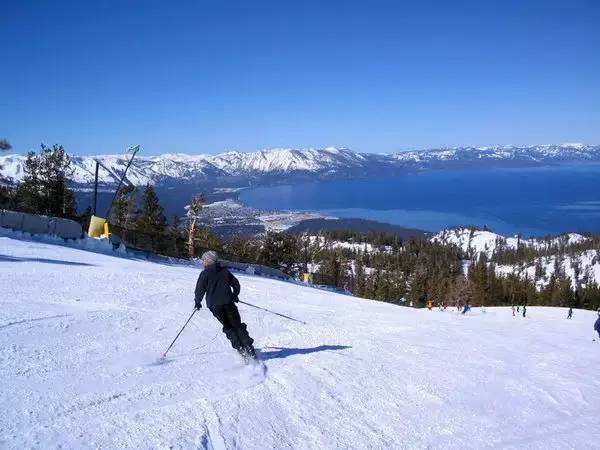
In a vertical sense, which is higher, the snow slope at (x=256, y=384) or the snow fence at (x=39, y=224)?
the snow fence at (x=39, y=224)

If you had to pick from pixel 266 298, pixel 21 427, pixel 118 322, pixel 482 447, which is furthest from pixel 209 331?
pixel 266 298

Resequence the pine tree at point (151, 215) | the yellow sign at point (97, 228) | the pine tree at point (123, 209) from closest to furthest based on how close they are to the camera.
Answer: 1. the yellow sign at point (97, 228)
2. the pine tree at point (123, 209)
3. the pine tree at point (151, 215)

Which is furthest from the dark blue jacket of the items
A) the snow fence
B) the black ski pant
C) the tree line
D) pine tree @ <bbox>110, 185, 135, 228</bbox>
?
pine tree @ <bbox>110, 185, 135, 228</bbox>

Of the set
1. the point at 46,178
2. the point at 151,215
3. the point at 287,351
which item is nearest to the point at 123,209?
the point at 151,215

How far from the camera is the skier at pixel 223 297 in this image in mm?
7008

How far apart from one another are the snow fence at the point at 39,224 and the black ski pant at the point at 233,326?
53.4 ft

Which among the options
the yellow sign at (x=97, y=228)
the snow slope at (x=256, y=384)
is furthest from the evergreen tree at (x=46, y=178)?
the snow slope at (x=256, y=384)

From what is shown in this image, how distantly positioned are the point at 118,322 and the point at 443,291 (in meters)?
96.8

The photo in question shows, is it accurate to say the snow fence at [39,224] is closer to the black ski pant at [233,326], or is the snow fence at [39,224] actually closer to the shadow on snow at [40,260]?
the shadow on snow at [40,260]

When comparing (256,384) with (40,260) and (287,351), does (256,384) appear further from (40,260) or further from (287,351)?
(40,260)

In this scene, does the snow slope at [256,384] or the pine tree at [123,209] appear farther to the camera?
the pine tree at [123,209]

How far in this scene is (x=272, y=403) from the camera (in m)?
5.75

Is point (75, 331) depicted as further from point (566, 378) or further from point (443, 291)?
point (443, 291)

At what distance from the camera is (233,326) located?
7.20 meters
